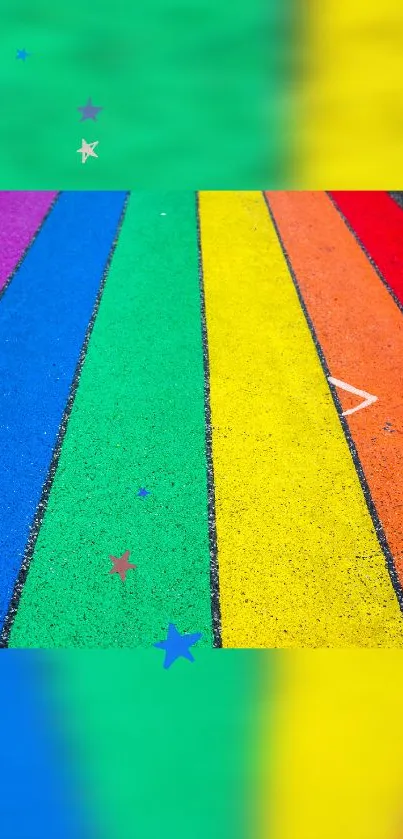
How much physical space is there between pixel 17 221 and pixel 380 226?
2.65 meters

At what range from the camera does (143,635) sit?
8.88 feet

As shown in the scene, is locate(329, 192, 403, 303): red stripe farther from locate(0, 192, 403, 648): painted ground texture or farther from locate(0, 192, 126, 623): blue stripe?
locate(0, 192, 126, 623): blue stripe

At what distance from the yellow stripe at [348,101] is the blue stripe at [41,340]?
1791 millimetres

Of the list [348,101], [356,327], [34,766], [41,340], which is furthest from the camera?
[356,327]

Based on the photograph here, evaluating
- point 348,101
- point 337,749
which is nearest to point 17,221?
point 348,101

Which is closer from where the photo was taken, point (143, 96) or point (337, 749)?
point (337, 749)

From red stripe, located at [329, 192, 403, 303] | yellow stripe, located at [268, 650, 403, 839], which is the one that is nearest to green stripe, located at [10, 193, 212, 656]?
yellow stripe, located at [268, 650, 403, 839]

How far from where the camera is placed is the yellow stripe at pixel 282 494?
9.14ft

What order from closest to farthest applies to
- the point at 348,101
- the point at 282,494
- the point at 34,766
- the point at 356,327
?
the point at 34,766, the point at 348,101, the point at 282,494, the point at 356,327

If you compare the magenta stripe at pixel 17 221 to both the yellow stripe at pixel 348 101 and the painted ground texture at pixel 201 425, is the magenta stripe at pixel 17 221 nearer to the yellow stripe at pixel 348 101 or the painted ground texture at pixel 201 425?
the painted ground texture at pixel 201 425

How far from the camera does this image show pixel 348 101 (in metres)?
2.51

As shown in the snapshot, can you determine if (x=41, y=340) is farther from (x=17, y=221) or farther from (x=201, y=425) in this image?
(x=17, y=221)

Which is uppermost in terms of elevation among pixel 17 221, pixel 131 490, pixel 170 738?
pixel 17 221

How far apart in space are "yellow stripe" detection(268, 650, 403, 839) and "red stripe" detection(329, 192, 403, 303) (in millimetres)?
2776
